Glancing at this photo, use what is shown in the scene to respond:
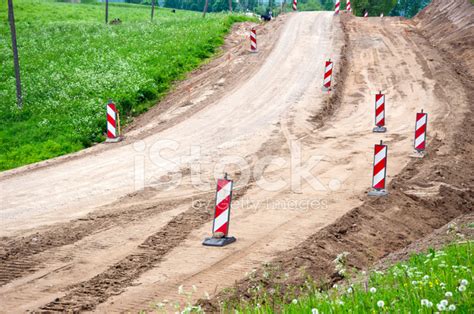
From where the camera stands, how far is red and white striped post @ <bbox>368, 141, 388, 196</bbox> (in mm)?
15648

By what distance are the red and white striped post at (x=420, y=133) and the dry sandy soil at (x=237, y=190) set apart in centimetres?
39

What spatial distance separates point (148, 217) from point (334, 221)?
3723 millimetres

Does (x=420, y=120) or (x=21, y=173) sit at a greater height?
(x=420, y=120)

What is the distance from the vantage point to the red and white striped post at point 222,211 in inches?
487

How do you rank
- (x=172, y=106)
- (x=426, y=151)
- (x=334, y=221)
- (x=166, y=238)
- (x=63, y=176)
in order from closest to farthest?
(x=166, y=238)
(x=334, y=221)
(x=63, y=176)
(x=426, y=151)
(x=172, y=106)

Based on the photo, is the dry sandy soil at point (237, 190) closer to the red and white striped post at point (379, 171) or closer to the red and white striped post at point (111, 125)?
the red and white striped post at point (379, 171)

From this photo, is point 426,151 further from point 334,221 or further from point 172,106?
point 172,106

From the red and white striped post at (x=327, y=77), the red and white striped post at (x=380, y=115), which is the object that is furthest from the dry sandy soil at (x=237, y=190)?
the red and white striped post at (x=327, y=77)

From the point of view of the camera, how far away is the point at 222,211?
12430 mm

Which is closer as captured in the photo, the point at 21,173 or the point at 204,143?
the point at 21,173

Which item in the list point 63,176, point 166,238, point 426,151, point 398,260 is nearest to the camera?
point 398,260

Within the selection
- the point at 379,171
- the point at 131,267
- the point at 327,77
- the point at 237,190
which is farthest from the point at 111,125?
the point at 131,267

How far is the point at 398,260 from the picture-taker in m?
10.9

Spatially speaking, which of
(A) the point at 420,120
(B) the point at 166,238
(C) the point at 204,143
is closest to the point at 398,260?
(B) the point at 166,238
